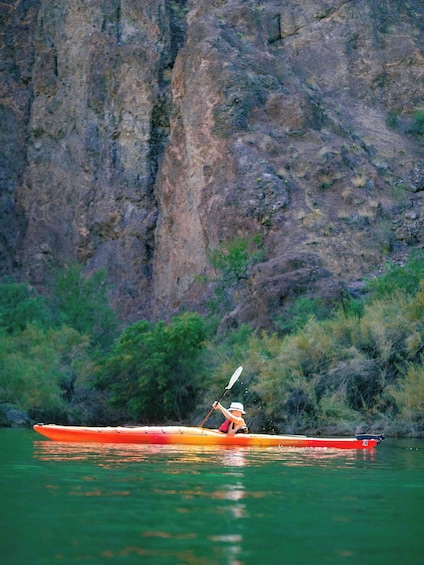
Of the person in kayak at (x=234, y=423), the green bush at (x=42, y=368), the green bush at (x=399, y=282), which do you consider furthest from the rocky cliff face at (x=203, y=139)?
the person in kayak at (x=234, y=423)

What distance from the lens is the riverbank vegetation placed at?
26766 mm

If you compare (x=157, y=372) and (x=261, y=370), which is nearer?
(x=261, y=370)

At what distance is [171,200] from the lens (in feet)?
171

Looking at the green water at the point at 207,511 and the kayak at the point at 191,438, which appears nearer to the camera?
the green water at the point at 207,511

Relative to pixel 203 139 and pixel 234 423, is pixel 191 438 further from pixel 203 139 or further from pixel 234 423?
pixel 203 139

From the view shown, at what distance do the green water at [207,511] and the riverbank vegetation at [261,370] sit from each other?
36.3 ft

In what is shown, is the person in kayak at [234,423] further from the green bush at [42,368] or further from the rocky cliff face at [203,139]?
the rocky cliff face at [203,139]

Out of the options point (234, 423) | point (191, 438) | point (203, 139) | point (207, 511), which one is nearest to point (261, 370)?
point (234, 423)

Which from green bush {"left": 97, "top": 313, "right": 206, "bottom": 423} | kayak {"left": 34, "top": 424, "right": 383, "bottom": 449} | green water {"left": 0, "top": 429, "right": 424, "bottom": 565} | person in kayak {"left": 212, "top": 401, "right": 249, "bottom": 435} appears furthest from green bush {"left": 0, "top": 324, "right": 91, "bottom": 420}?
green water {"left": 0, "top": 429, "right": 424, "bottom": 565}

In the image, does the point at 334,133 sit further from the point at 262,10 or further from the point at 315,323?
the point at 315,323

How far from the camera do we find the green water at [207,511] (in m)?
7.00

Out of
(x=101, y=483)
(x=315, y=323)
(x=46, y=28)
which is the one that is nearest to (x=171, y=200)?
(x=46, y=28)

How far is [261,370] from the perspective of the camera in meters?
29.8

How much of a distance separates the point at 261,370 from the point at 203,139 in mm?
22057
